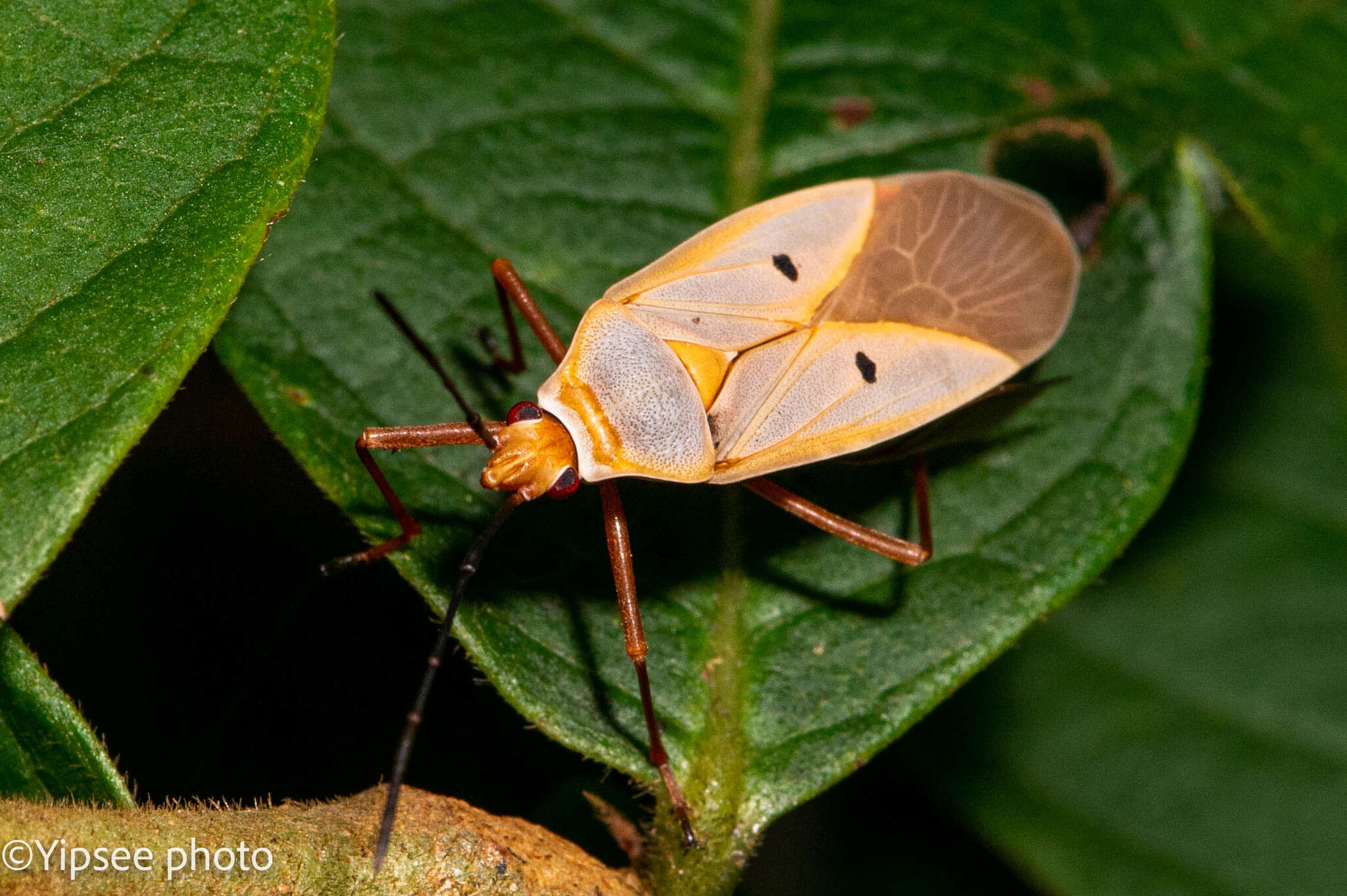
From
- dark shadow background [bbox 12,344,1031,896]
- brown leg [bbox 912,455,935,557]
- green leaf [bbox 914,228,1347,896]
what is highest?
dark shadow background [bbox 12,344,1031,896]

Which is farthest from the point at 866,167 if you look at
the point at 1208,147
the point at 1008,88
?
the point at 1208,147

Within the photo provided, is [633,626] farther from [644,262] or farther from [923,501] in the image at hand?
[644,262]

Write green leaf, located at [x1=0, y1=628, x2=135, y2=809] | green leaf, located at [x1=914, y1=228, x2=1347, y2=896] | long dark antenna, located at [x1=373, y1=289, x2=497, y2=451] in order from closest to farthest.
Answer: green leaf, located at [x1=0, y1=628, x2=135, y2=809] → long dark antenna, located at [x1=373, y1=289, x2=497, y2=451] → green leaf, located at [x1=914, y1=228, x2=1347, y2=896]

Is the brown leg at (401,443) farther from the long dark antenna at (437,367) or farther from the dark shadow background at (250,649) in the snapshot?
the dark shadow background at (250,649)

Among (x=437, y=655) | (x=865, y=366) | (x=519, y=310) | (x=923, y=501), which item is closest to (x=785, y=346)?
(x=865, y=366)

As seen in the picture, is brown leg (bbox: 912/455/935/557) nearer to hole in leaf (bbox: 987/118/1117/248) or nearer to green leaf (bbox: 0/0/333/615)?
hole in leaf (bbox: 987/118/1117/248)

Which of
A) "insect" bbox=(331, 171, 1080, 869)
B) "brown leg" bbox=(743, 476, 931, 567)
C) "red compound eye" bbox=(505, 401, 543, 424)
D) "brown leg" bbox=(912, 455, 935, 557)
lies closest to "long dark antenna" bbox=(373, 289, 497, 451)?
"insect" bbox=(331, 171, 1080, 869)

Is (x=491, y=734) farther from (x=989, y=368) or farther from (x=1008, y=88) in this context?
(x=1008, y=88)
